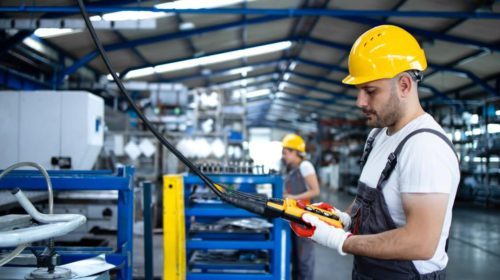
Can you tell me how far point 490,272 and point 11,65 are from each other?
29.4ft

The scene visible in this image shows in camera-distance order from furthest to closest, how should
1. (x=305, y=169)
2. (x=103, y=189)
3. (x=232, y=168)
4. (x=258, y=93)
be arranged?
(x=258, y=93), (x=305, y=169), (x=232, y=168), (x=103, y=189)

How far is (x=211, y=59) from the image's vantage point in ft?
41.5

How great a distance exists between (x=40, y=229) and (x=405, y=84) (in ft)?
4.71

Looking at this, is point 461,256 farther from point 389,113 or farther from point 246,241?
point 389,113

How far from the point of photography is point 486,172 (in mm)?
11938

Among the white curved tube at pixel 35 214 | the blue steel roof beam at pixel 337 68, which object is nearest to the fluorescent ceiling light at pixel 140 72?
the blue steel roof beam at pixel 337 68

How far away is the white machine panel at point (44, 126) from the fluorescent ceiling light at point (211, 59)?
8.41 meters

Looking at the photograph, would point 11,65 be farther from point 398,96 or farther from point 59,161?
point 398,96

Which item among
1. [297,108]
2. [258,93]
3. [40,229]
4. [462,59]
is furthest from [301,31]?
[297,108]

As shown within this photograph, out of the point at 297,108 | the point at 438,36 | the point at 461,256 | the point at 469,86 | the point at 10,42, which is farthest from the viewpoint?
the point at 297,108

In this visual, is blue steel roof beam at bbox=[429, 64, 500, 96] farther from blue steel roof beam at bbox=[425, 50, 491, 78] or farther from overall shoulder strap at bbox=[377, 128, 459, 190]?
overall shoulder strap at bbox=[377, 128, 459, 190]

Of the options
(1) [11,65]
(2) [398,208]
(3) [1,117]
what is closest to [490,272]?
(2) [398,208]

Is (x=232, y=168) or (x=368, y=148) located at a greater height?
(x=368, y=148)

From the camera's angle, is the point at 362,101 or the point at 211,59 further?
the point at 211,59
